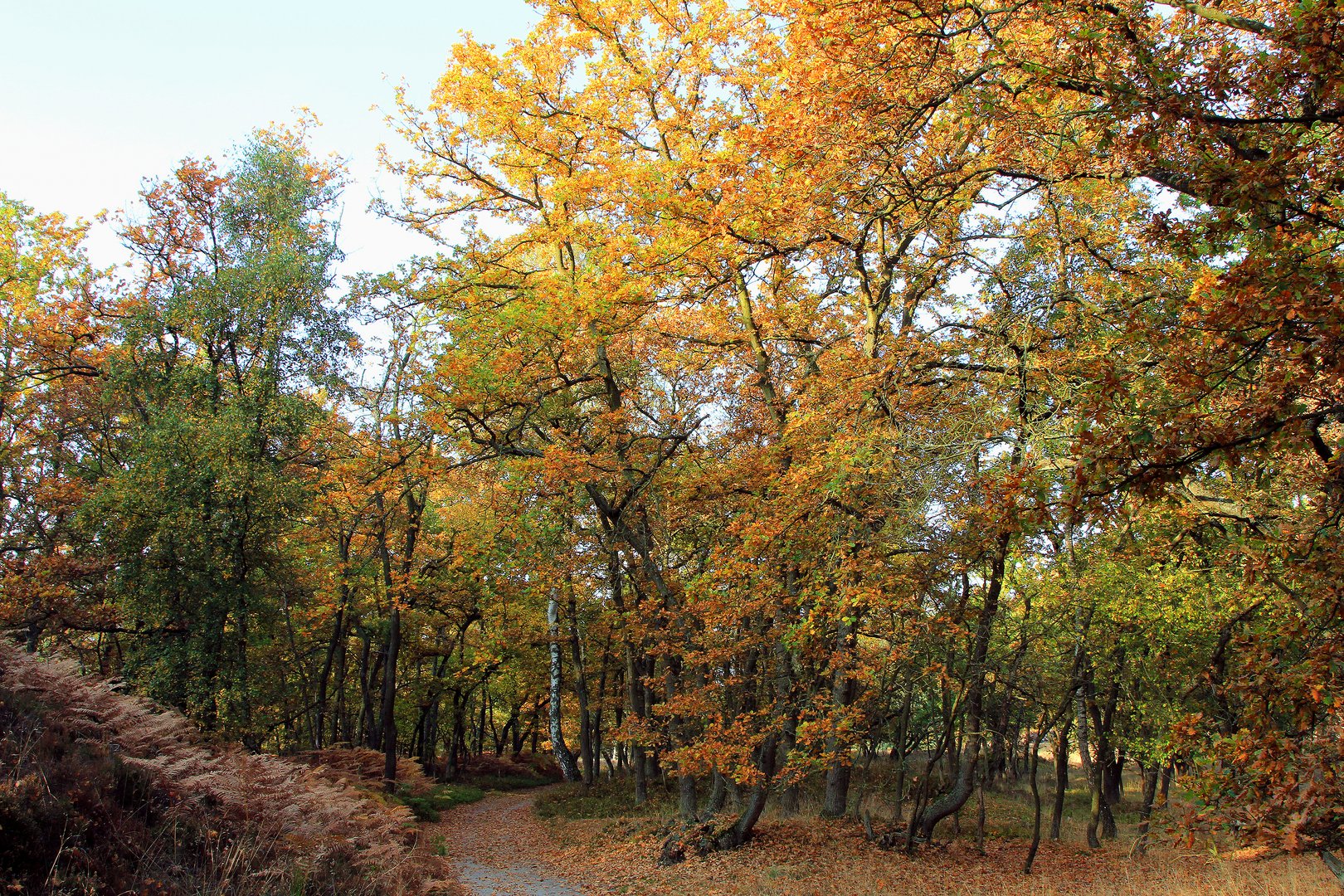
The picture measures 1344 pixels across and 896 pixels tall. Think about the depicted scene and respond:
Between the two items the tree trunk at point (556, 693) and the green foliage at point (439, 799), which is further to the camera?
the green foliage at point (439, 799)

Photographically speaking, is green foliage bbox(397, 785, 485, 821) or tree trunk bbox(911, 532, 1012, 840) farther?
green foliage bbox(397, 785, 485, 821)

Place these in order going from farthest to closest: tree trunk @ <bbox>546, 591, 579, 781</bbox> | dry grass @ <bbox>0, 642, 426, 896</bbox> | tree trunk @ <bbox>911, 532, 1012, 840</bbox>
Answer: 1. tree trunk @ <bbox>546, 591, 579, 781</bbox>
2. tree trunk @ <bbox>911, 532, 1012, 840</bbox>
3. dry grass @ <bbox>0, 642, 426, 896</bbox>

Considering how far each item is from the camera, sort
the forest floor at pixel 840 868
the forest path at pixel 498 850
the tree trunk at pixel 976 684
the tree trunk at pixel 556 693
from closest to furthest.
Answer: the tree trunk at pixel 976 684, the forest floor at pixel 840 868, the forest path at pixel 498 850, the tree trunk at pixel 556 693

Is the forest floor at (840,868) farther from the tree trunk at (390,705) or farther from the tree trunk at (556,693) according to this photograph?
the tree trunk at (390,705)

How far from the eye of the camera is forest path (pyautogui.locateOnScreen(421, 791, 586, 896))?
11.8 metres

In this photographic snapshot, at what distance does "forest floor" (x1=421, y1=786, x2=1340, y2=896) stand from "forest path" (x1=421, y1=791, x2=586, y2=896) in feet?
0.17

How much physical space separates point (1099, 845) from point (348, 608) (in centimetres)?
1844

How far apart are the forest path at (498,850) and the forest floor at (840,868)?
0.05m

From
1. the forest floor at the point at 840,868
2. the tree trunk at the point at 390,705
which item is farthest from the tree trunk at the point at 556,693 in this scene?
the tree trunk at the point at 390,705

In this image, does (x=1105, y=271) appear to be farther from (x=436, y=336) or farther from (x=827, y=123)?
(x=436, y=336)

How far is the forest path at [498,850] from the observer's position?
11.8m

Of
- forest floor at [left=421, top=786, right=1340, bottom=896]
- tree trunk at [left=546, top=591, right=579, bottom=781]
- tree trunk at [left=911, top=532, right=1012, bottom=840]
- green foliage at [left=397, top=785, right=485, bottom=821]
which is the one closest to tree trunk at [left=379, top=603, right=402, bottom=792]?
green foliage at [left=397, top=785, right=485, bottom=821]

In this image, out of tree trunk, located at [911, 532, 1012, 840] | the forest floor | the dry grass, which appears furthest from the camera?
the forest floor

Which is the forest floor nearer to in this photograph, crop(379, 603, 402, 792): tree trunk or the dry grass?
the dry grass
